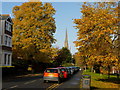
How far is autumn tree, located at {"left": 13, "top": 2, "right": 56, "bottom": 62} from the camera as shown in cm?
3738

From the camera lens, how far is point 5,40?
34250 millimetres

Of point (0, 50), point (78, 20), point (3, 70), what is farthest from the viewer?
point (0, 50)

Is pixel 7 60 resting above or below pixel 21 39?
below

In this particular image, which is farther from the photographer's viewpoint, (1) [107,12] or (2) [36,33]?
(2) [36,33]

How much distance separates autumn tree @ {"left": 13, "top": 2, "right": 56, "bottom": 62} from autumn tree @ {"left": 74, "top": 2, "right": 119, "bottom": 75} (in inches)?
722

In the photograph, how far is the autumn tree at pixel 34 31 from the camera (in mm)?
37375

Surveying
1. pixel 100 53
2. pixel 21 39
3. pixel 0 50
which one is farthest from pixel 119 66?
pixel 21 39

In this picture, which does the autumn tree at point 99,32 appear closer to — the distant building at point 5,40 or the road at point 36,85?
the road at point 36,85

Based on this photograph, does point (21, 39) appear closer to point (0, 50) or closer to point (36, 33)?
point (36, 33)

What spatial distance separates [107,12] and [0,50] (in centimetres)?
2029

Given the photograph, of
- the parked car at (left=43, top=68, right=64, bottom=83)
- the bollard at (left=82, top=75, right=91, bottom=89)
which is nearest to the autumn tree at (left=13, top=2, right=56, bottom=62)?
the parked car at (left=43, top=68, right=64, bottom=83)

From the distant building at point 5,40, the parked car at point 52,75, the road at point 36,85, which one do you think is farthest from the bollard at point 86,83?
the distant building at point 5,40

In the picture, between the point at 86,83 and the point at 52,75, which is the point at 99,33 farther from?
the point at 52,75

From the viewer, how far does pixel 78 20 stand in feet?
64.4
